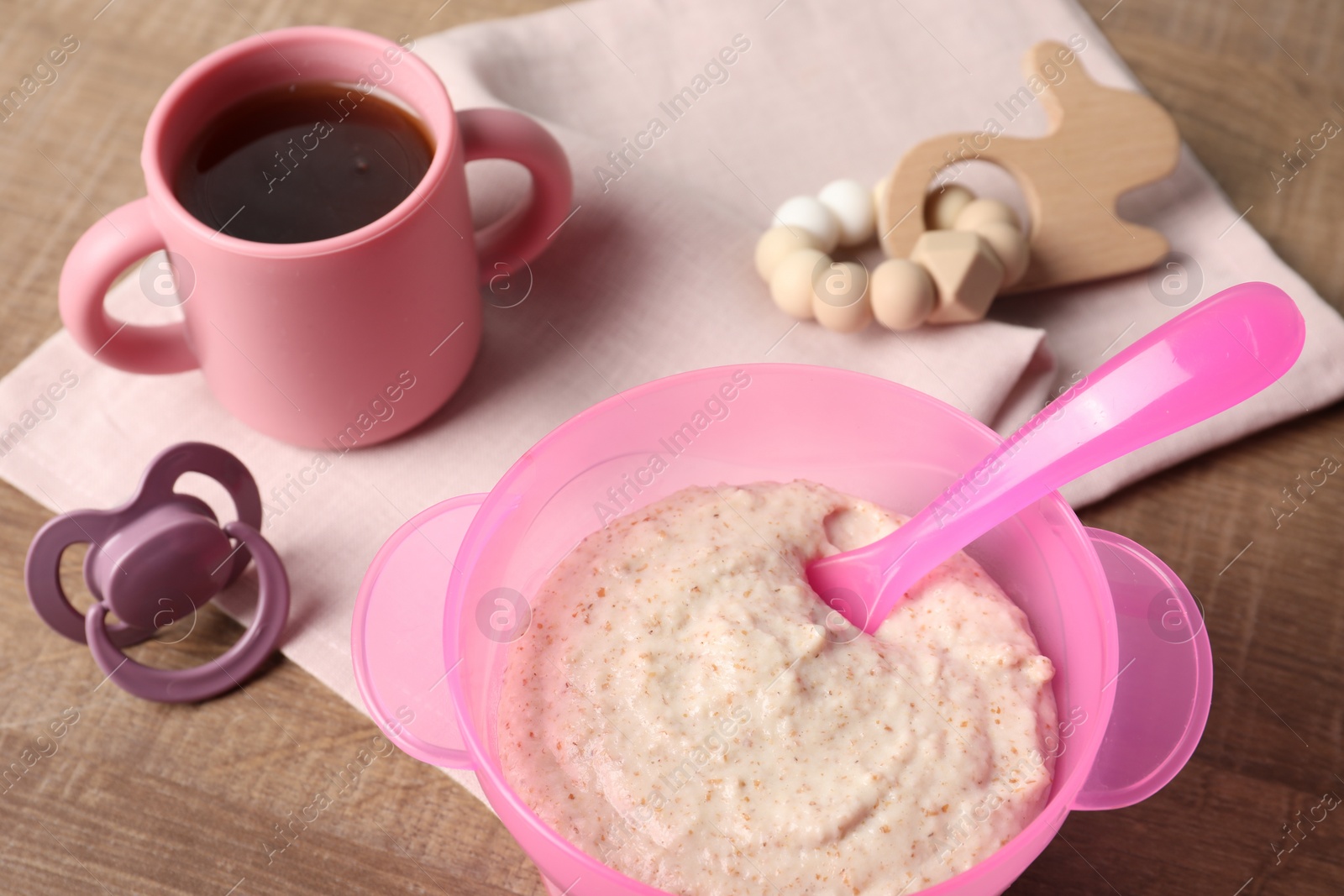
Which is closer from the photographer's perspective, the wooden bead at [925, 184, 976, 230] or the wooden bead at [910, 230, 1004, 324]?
the wooden bead at [910, 230, 1004, 324]

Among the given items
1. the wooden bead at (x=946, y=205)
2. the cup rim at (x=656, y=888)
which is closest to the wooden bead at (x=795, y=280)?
the wooden bead at (x=946, y=205)

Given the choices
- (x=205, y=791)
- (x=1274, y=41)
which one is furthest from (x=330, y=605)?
(x=1274, y=41)

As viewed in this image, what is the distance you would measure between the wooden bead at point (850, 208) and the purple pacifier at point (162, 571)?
2.06 ft

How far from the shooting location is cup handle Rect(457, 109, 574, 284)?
3.44ft

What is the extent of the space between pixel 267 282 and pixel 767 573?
0.44 metres

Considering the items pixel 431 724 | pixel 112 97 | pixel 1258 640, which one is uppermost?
pixel 112 97

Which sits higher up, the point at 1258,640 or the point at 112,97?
the point at 112,97

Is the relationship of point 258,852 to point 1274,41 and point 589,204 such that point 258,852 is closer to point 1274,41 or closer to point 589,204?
point 589,204

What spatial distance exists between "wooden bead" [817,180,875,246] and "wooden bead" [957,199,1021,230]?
94 mm

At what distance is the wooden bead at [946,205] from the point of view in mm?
1214

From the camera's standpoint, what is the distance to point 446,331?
3.49ft

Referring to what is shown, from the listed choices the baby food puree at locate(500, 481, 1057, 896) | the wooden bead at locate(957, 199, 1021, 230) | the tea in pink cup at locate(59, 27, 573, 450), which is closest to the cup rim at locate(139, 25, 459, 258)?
the tea in pink cup at locate(59, 27, 573, 450)

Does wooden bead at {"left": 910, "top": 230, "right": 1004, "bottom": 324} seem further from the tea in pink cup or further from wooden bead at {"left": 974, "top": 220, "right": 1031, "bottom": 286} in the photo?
the tea in pink cup

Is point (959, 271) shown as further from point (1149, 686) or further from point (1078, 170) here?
point (1149, 686)
